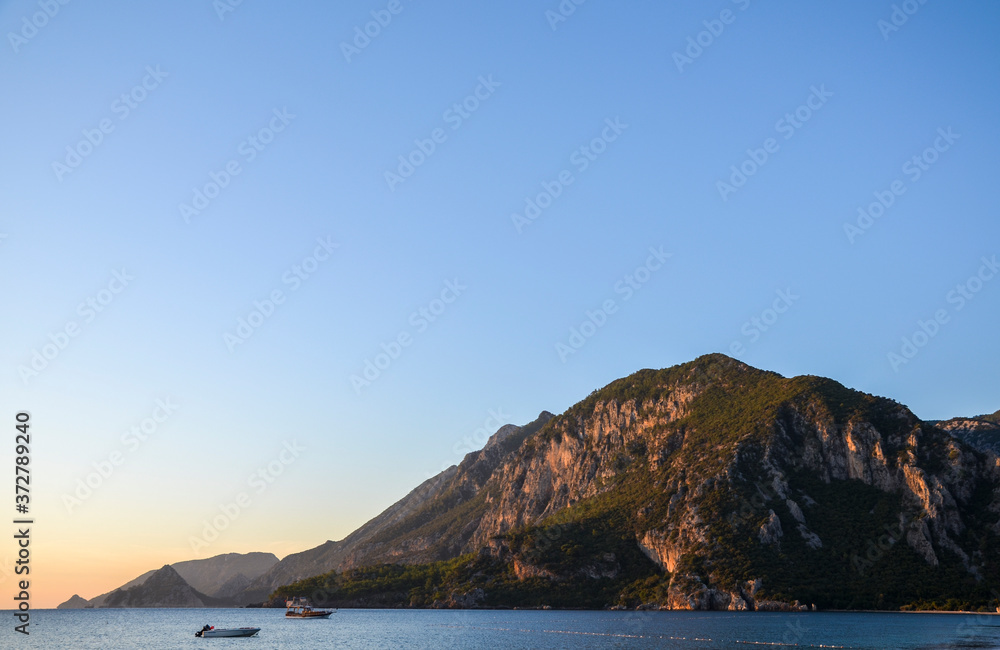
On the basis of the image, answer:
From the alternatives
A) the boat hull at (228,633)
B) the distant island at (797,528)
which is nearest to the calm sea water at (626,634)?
the boat hull at (228,633)

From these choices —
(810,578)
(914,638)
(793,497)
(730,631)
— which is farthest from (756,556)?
(914,638)

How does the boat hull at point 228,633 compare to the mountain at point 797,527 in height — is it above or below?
below

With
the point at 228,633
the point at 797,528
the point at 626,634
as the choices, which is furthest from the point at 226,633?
the point at 797,528

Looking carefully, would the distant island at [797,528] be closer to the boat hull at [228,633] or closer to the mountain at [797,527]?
the mountain at [797,527]

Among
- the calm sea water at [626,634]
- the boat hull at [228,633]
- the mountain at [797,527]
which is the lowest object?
the calm sea water at [626,634]

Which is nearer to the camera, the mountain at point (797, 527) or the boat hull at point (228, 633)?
the boat hull at point (228, 633)

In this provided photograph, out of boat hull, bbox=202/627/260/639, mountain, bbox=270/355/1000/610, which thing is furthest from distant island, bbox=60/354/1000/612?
boat hull, bbox=202/627/260/639

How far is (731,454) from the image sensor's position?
177000mm

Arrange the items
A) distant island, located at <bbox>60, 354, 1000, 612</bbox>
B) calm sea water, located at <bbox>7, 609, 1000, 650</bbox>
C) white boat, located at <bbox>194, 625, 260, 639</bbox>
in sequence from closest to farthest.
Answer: calm sea water, located at <bbox>7, 609, 1000, 650</bbox>
white boat, located at <bbox>194, 625, 260, 639</bbox>
distant island, located at <bbox>60, 354, 1000, 612</bbox>

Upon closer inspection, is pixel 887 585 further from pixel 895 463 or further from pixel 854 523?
pixel 895 463

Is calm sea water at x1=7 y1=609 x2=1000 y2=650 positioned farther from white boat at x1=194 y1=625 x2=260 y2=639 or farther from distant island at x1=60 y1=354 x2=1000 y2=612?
distant island at x1=60 y1=354 x2=1000 y2=612

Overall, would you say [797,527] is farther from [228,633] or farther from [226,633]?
[226,633]

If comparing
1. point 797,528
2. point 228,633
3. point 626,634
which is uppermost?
point 797,528

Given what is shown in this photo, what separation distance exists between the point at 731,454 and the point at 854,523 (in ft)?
99.3
